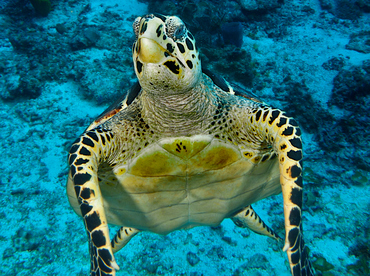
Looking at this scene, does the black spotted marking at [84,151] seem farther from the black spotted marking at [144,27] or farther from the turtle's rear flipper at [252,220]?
the turtle's rear flipper at [252,220]

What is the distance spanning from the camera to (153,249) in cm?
305

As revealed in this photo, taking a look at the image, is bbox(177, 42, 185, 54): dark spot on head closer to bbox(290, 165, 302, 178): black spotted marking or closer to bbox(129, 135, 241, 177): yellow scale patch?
bbox(129, 135, 241, 177): yellow scale patch

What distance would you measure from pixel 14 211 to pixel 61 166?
928 millimetres

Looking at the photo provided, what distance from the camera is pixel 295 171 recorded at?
142cm

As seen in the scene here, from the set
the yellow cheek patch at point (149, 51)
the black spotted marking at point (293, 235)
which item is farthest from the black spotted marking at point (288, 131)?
the yellow cheek patch at point (149, 51)

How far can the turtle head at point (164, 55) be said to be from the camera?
1.16m

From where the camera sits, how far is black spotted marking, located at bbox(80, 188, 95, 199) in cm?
130

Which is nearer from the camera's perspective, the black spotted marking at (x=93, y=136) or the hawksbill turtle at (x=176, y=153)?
the hawksbill turtle at (x=176, y=153)

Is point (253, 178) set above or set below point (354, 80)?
below

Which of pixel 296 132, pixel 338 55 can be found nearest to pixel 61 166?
pixel 296 132

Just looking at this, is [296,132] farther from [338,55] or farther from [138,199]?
[338,55]

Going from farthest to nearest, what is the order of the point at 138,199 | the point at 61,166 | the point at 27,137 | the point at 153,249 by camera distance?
1. the point at 27,137
2. the point at 61,166
3. the point at 153,249
4. the point at 138,199

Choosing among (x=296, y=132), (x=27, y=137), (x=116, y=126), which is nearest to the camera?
A: (x=296, y=132)

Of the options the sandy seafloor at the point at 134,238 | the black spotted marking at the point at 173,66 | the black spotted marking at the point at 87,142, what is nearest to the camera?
the black spotted marking at the point at 173,66
